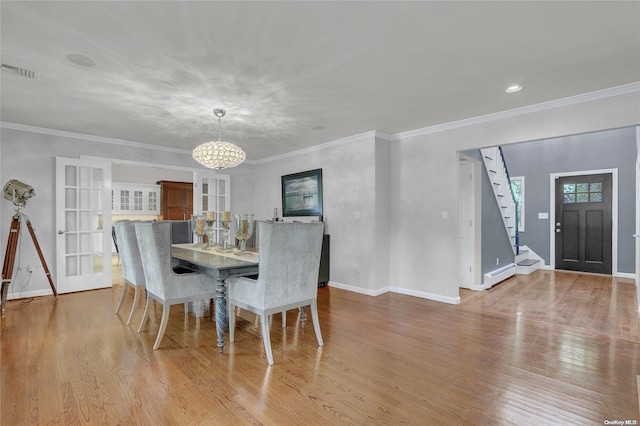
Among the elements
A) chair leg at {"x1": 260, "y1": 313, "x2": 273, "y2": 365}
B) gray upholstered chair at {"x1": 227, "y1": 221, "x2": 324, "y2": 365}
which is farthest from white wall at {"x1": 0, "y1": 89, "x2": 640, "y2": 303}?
chair leg at {"x1": 260, "y1": 313, "x2": 273, "y2": 365}

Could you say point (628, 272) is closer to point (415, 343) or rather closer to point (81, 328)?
point (415, 343)

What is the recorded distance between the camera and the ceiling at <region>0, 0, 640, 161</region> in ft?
5.91

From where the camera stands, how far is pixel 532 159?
6.70 m

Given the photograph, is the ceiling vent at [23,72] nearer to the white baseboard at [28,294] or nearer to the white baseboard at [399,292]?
the white baseboard at [28,294]

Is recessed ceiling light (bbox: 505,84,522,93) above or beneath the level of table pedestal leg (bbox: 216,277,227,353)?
above

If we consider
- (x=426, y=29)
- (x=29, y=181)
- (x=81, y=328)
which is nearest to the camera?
(x=426, y=29)

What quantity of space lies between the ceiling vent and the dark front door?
823cm

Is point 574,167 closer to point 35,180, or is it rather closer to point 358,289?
point 358,289

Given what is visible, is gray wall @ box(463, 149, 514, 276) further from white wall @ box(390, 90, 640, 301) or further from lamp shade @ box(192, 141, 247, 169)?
lamp shade @ box(192, 141, 247, 169)

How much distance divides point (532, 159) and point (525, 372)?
5.98m

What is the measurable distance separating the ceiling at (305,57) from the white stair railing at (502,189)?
1.80m

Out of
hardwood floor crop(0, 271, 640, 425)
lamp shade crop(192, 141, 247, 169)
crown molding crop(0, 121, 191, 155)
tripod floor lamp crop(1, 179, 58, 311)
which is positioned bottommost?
hardwood floor crop(0, 271, 640, 425)

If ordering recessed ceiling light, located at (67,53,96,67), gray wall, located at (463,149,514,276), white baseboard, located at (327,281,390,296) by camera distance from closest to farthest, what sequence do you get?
recessed ceiling light, located at (67,53,96,67) → white baseboard, located at (327,281,390,296) → gray wall, located at (463,149,514,276)

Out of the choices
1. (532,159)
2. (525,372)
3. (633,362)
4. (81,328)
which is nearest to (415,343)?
(525,372)
